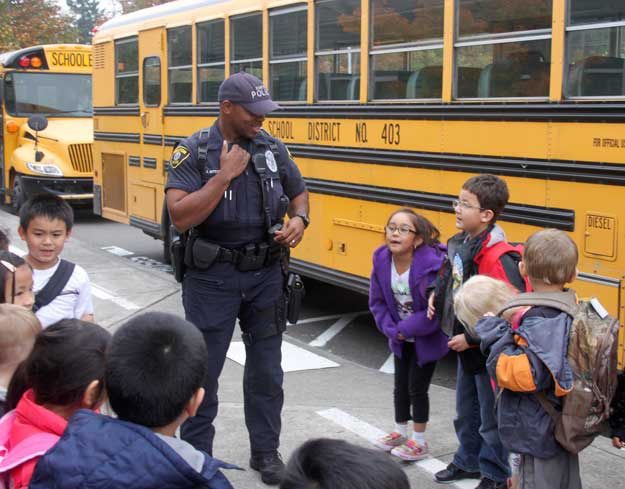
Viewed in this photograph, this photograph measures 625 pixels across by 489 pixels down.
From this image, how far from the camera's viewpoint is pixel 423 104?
597 cm

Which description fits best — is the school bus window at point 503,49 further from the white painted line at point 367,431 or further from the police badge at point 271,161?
the white painted line at point 367,431

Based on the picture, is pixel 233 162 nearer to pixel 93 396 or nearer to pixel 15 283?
pixel 15 283

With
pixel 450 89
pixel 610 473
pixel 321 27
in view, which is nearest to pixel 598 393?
pixel 610 473

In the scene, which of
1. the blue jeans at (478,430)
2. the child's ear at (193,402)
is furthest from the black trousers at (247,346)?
the child's ear at (193,402)

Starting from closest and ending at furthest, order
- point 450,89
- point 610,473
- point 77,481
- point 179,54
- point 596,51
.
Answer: point 77,481, point 610,473, point 596,51, point 450,89, point 179,54

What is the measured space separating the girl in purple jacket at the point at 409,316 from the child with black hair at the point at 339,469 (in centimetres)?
279

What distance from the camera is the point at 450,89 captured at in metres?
5.74

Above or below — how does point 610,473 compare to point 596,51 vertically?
below

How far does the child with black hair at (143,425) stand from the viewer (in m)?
1.97

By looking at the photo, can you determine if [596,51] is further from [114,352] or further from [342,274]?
[114,352]

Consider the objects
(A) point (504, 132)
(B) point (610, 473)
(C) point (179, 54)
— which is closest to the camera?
(B) point (610, 473)

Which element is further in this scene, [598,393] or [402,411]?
[402,411]

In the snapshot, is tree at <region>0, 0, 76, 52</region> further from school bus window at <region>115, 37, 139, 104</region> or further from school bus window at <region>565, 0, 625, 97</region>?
school bus window at <region>565, 0, 625, 97</region>

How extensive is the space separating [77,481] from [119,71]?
30.0ft
